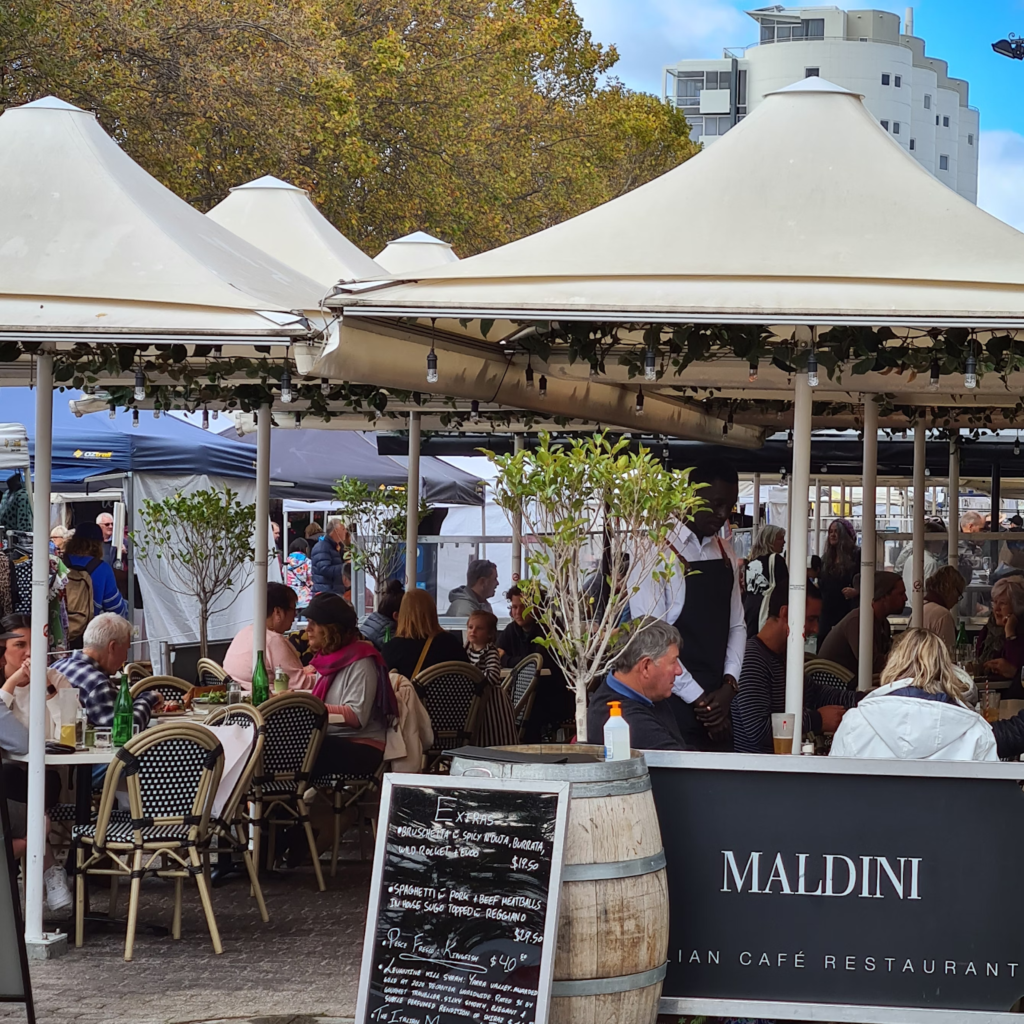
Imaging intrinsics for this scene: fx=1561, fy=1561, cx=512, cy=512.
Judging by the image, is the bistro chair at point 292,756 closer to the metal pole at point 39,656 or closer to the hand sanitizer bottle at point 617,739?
the metal pole at point 39,656

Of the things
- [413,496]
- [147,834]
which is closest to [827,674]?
[147,834]

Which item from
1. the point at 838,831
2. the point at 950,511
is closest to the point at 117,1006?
the point at 838,831

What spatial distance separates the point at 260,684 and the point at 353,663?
0.52m

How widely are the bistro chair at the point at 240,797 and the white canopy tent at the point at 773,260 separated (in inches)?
69.4

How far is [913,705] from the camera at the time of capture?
492 centimetres

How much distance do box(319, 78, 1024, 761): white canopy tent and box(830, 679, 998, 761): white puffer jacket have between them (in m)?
0.49

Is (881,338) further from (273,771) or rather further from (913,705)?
(273,771)

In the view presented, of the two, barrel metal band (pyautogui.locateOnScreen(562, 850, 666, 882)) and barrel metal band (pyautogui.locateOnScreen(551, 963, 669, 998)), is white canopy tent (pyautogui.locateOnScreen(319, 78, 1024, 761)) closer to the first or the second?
barrel metal band (pyautogui.locateOnScreen(562, 850, 666, 882))

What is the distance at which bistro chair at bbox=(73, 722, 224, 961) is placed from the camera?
6.09 m

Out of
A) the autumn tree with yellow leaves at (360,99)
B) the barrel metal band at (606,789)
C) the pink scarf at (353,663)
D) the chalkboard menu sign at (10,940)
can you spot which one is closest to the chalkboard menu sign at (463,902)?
the barrel metal band at (606,789)

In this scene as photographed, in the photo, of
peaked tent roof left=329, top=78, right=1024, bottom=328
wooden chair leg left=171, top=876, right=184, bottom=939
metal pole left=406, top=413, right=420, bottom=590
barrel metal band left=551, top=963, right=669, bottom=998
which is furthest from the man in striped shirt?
metal pole left=406, top=413, right=420, bottom=590

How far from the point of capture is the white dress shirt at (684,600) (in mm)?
6023

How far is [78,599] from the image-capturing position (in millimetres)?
12453

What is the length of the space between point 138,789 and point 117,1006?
93 centimetres
